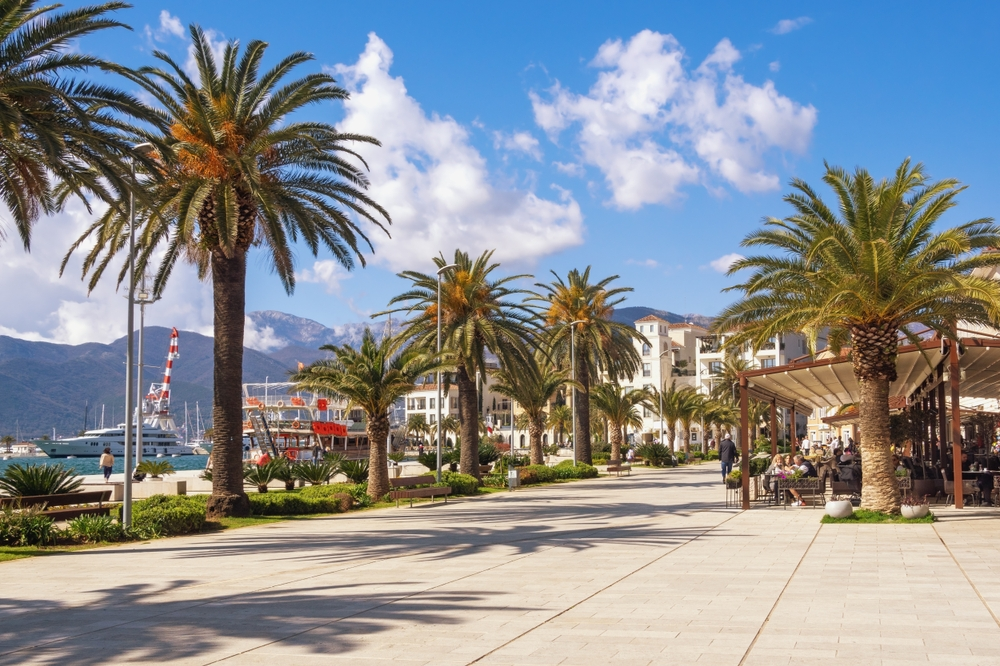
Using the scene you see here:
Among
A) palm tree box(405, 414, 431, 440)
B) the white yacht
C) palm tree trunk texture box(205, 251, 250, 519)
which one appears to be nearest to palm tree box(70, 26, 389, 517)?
palm tree trunk texture box(205, 251, 250, 519)

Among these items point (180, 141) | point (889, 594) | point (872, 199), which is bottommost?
point (889, 594)

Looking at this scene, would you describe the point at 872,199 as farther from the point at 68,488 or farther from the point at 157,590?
the point at 68,488

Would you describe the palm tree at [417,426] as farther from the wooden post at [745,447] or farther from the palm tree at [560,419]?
the wooden post at [745,447]

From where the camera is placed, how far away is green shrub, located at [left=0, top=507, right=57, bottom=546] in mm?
16766

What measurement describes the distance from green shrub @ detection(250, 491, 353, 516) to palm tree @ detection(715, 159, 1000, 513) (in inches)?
465

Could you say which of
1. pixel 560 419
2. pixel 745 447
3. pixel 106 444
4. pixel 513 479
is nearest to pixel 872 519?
pixel 745 447

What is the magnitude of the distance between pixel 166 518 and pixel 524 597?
11.2m

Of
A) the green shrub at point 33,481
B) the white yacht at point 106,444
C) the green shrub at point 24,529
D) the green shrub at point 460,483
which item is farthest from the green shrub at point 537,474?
the white yacht at point 106,444

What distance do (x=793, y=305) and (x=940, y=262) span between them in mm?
3167

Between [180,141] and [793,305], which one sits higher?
[180,141]

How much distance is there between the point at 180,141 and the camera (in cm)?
2138

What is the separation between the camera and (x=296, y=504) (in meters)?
24.0

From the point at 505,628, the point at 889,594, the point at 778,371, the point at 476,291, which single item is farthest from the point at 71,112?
the point at 476,291

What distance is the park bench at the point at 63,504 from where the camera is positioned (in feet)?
63.0
